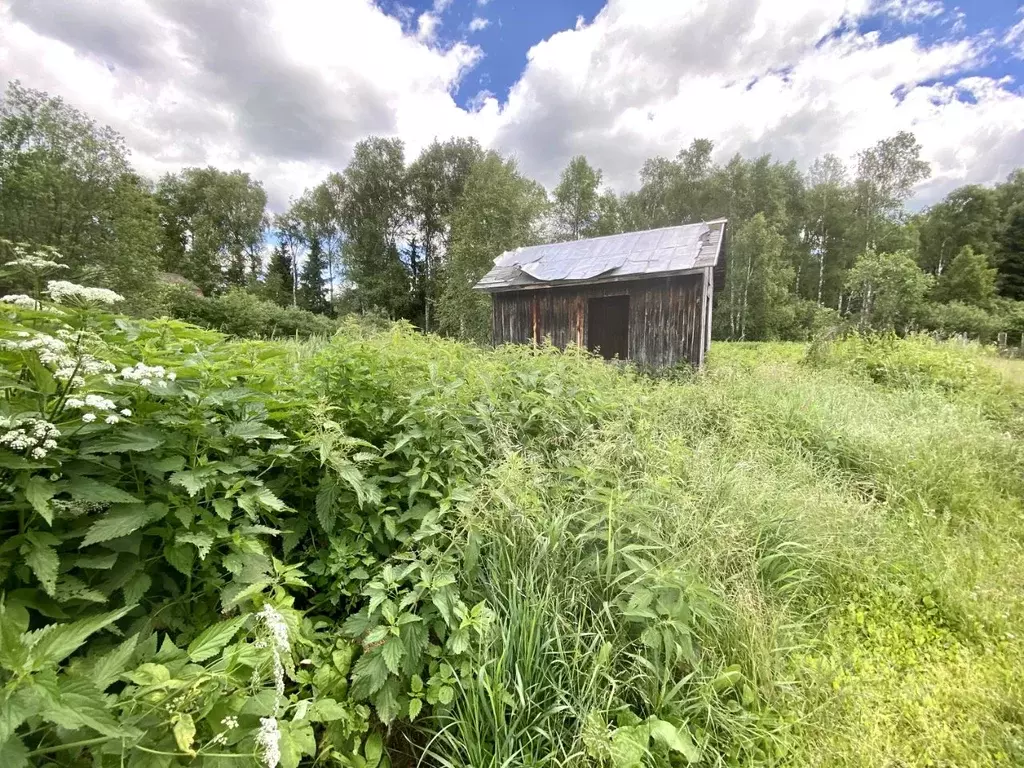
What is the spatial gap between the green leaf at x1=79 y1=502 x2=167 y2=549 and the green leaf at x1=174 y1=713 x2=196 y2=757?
579mm

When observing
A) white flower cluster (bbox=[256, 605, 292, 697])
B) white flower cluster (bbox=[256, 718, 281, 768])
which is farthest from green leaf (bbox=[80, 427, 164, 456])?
white flower cluster (bbox=[256, 718, 281, 768])

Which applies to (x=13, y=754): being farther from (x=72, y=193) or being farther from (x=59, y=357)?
(x=72, y=193)

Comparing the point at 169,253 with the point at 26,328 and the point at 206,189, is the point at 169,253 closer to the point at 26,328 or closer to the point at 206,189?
the point at 206,189

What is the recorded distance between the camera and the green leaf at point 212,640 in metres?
1.08

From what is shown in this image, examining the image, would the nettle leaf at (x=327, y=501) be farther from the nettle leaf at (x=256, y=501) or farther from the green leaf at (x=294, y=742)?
the green leaf at (x=294, y=742)

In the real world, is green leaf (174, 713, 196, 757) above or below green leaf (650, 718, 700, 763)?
above

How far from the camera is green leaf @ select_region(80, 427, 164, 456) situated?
1.28 metres

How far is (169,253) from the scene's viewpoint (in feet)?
97.5

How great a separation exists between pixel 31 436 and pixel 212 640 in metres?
0.80

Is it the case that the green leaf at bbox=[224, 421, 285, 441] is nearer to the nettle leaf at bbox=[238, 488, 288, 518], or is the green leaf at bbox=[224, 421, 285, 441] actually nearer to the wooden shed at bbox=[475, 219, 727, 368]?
the nettle leaf at bbox=[238, 488, 288, 518]

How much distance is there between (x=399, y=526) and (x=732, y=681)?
1738 mm

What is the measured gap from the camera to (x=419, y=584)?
5.55 feet

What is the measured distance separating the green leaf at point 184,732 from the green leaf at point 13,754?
0.24 m

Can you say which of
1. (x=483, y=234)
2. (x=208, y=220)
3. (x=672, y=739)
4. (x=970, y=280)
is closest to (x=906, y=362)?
(x=672, y=739)
